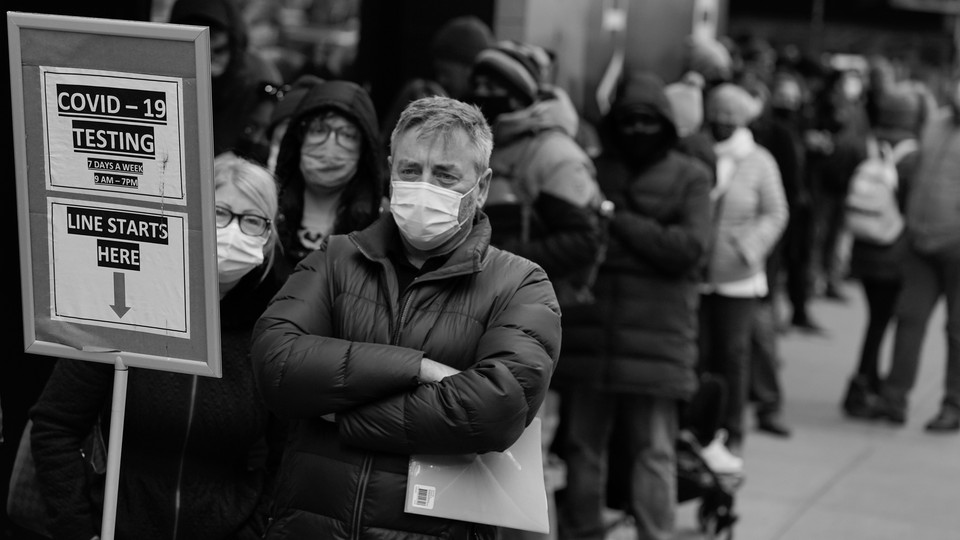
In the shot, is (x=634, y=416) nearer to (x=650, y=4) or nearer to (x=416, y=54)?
(x=416, y=54)

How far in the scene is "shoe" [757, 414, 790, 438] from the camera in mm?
8789

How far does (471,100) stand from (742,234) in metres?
2.36

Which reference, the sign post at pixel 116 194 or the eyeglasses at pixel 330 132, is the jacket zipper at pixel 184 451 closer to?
the sign post at pixel 116 194

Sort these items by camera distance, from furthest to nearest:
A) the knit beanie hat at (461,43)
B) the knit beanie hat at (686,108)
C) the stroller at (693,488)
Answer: the knit beanie hat at (686,108) → the knit beanie hat at (461,43) → the stroller at (693,488)

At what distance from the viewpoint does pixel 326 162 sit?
446cm

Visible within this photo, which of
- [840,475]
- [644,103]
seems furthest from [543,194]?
[840,475]

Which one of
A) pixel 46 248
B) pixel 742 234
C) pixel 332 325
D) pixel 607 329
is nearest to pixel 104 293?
pixel 46 248

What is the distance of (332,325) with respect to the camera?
325cm

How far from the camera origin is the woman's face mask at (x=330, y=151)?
4.47 meters

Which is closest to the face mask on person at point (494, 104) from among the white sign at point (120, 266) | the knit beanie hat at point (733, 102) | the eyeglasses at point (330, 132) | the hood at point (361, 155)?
the hood at point (361, 155)

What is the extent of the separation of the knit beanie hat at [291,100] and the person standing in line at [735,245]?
2807 millimetres

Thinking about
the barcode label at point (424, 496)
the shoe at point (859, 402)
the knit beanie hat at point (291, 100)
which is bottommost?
the shoe at point (859, 402)

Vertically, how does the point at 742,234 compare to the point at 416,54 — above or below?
below

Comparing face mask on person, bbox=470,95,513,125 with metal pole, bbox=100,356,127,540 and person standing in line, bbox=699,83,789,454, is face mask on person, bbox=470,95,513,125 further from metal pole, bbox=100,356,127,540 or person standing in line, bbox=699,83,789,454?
metal pole, bbox=100,356,127,540
